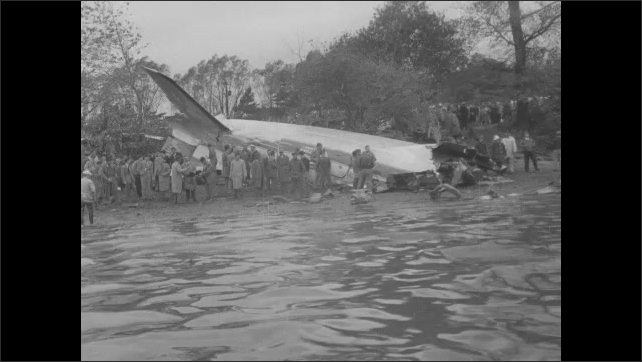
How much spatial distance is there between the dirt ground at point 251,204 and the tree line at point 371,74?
2.65 ft

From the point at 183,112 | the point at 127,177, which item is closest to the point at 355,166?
the point at 183,112

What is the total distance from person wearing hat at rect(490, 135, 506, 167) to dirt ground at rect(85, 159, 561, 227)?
0.88 ft

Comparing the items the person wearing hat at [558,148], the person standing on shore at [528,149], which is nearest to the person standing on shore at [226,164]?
the person standing on shore at [528,149]

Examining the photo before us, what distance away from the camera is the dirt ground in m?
7.79

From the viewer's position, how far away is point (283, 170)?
7918mm

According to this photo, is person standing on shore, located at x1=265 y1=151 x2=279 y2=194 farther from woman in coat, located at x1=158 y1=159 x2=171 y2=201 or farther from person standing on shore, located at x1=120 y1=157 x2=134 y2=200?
person standing on shore, located at x1=120 y1=157 x2=134 y2=200

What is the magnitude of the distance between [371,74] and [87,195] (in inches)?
136

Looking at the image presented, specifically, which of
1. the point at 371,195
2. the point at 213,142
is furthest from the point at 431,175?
the point at 213,142

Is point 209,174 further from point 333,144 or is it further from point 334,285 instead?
point 334,285

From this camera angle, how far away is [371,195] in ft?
27.0

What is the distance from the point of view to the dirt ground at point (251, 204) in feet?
25.5
